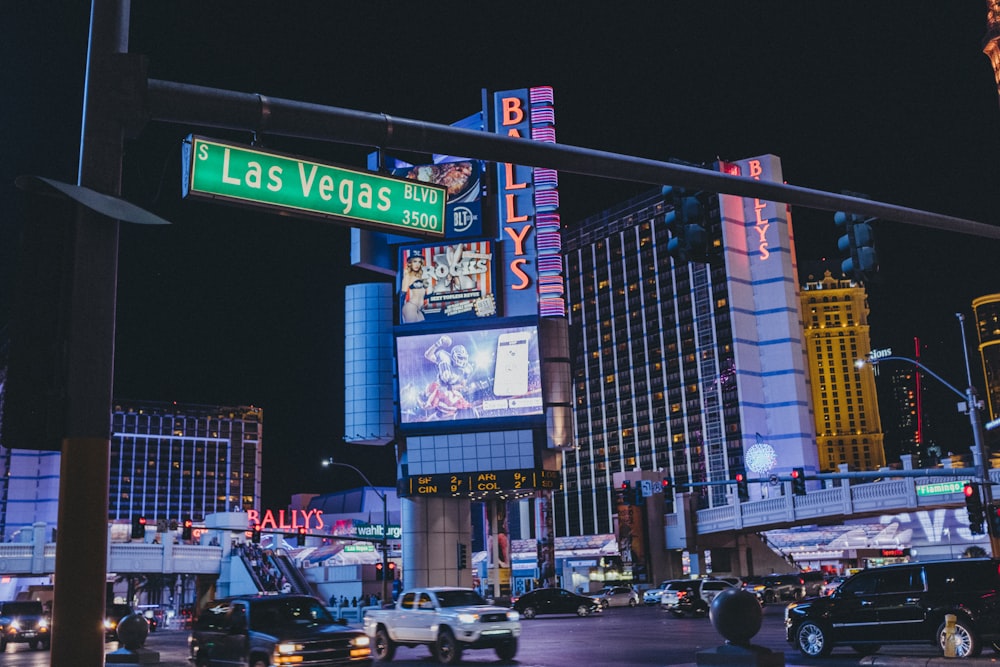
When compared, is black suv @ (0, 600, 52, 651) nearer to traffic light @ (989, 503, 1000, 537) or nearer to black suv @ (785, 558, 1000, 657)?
black suv @ (785, 558, 1000, 657)

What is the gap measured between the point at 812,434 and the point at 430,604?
365 ft

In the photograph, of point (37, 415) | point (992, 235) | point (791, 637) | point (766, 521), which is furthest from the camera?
point (766, 521)

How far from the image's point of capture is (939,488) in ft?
190

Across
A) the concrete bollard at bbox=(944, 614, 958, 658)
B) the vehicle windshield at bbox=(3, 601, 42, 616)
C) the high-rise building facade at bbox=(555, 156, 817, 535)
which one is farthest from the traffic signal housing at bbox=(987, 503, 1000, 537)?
the high-rise building facade at bbox=(555, 156, 817, 535)

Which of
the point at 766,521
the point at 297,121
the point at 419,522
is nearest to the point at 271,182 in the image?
the point at 297,121

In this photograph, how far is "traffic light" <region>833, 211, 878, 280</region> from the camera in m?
11.8

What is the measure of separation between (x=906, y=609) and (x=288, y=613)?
1247cm

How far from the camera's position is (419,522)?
59.4 metres

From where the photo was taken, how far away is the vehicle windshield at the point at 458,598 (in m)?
23.6

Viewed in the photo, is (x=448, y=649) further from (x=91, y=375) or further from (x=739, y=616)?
(x=91, y=375)

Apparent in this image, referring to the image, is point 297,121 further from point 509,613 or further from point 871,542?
point 871,542

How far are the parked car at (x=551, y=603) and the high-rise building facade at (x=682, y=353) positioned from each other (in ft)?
211

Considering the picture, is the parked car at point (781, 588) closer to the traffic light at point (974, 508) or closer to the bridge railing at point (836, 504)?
the bridge railing at point (836, 504)

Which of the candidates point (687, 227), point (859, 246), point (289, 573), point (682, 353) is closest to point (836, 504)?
point (289, 573)
